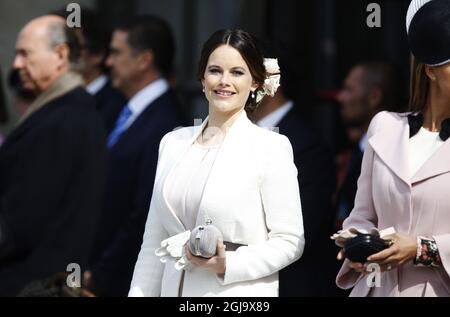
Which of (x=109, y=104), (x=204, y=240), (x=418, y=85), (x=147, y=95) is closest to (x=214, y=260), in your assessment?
(x=204, y=240)

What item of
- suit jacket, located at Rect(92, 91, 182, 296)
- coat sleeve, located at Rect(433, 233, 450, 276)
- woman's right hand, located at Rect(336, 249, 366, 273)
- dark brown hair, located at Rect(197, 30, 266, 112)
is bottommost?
suit jacket, located at Rect(92, 91, 182, 296)

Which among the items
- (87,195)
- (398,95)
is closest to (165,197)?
(87,195)

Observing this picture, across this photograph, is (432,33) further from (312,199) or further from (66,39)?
(66,39)

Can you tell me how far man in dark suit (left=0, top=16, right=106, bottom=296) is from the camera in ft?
20.4

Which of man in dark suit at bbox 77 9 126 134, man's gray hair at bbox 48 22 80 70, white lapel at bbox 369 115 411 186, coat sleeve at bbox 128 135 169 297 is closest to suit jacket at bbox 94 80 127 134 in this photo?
man in dark suit at bbox 77 9 126 134

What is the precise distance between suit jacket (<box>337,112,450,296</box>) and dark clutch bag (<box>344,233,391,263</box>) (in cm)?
16

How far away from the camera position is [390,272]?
4.48m

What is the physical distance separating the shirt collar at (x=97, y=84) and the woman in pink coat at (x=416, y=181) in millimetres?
3744

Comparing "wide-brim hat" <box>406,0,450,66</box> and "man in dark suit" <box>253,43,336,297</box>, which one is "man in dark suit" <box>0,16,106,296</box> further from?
"wide-brim hat" <box>406,0,450,66</box>

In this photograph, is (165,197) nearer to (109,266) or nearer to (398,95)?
(109,266)

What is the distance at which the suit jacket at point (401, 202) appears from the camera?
4340 millimetres

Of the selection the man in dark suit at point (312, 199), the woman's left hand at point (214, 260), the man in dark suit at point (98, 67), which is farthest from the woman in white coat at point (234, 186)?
the man in dark suit at point (98, 67)

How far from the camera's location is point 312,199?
5363 mm
